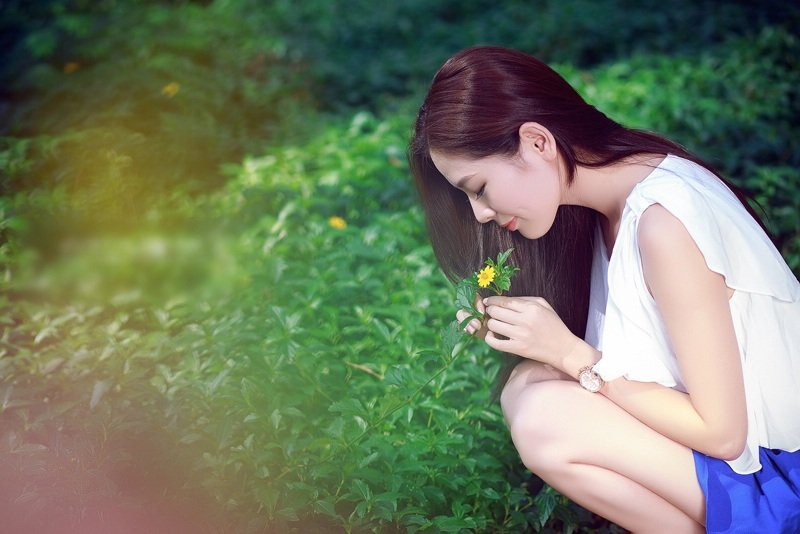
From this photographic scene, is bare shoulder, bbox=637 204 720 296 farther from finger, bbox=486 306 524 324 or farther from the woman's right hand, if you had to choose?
the woman's right hand

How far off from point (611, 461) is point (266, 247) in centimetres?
184

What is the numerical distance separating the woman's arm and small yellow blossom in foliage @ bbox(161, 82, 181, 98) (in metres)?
3.74

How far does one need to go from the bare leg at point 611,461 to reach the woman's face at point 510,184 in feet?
1.40

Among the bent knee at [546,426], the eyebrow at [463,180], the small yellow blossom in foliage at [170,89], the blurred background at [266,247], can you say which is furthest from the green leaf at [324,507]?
the small yellow blossom in foliage at [170,89]

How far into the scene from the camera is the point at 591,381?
2105 millimetres

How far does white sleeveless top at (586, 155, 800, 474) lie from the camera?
1988 millimetres

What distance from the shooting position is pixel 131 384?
8.04ft

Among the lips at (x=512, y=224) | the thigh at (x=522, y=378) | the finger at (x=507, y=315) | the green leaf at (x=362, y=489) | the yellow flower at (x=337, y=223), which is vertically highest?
the lips at (x=512, y=224)

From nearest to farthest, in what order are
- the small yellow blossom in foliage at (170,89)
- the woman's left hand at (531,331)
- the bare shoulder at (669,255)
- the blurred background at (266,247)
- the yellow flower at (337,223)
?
1. the bare shoulder at (669,255)
2. the woman's left hand at (531,331)
3. the blurred background at (266,247)
4. the yellow flower at (337,223)
5. the small yellow blossom in foliage at (170,89)

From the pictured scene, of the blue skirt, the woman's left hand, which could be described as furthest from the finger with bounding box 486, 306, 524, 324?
the blue skirt

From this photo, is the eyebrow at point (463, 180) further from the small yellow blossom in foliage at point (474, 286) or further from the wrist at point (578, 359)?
the wrist at point (578, 359)

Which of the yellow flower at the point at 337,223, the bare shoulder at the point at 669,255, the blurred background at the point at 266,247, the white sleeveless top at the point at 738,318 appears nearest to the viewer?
the bare shoulder at the point at 669,255

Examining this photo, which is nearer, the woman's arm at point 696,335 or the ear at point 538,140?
the woman's arm at point 696,335

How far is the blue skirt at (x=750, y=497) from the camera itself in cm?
196
